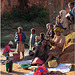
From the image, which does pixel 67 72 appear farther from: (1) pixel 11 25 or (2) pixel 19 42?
(1) pixel 11 25

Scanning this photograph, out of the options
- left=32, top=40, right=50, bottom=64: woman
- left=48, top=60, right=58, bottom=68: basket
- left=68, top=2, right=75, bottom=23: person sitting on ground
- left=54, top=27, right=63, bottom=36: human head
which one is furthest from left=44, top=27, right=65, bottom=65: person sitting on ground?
left=68, top=2, right=75, bottom=23: person sitting on ground

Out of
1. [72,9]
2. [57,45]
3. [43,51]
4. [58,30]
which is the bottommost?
[43,51]

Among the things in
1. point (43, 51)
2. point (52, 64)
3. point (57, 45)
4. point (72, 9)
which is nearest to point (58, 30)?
point (57, 45)

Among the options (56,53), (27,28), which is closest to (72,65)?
(56,53)

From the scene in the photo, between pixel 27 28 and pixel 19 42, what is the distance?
402 inches

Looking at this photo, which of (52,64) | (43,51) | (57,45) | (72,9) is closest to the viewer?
(52,64)

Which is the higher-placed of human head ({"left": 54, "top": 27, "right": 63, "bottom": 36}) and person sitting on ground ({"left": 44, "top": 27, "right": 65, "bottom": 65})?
human head ({"left": 54, "top": 27, "right": 63, "bottom": 36})

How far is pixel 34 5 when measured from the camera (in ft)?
68.3

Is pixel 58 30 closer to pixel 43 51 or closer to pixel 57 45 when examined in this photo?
pixel 57 45

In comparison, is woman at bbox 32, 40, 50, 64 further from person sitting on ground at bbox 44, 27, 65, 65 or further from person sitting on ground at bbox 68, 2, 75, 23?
person sitting on ground at bbox 68, 2, 75, 23

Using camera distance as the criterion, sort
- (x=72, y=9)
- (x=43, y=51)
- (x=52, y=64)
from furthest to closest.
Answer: (x=72, y=9) < (x=43, y=51) < (x=52, y=64)

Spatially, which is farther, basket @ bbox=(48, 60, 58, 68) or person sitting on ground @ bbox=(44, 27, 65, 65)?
person sitting on ground @ bbox=(44, 27, 65, 65)

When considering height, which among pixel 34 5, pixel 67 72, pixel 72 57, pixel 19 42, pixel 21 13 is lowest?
pixel 67 72

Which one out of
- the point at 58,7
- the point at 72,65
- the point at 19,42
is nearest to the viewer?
the point at 72,65
